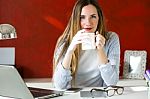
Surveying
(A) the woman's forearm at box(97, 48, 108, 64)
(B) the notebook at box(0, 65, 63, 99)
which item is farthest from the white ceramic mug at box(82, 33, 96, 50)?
(B) the notebook at box(0, 65, 63, 99)

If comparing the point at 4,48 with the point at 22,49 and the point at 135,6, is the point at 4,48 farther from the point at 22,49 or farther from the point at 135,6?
the point at 135,6

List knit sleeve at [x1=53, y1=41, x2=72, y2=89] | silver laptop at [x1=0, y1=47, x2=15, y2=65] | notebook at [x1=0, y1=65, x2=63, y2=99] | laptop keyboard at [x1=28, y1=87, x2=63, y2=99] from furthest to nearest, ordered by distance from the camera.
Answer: silver laptop at [x1=0, y1=47, x2=15, y2=65] < knit sleeve at [x1=53, y1=41, x2=72, y2=89] < laptop keyboard at [x1=28, y1=87, x2=63, y2=99] < notebook at [x1=0, y1=65, x2=63, y2=99]

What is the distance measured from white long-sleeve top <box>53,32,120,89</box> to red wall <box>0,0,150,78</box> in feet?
3.95

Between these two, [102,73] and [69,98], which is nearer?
[69,98]

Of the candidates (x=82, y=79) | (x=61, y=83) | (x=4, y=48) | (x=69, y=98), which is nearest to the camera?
(x=69, y=98)

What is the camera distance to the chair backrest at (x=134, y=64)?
315 cm

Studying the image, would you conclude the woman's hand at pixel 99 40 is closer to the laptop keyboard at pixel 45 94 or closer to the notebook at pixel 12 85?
the laptop keyboard at pixel 45 94

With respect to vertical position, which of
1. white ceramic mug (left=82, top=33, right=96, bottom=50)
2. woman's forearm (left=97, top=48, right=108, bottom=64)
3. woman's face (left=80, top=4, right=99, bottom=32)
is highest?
woman's face (left=80, top=4, right=99, bottom=32)

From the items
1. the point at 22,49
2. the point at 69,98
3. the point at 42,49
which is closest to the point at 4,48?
the point at 22,49

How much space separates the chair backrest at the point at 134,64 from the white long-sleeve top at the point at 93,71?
1214mm

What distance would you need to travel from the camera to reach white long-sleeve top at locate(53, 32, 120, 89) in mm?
1859

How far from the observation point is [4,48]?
3.15m

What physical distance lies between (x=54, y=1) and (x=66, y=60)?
56.3 inches

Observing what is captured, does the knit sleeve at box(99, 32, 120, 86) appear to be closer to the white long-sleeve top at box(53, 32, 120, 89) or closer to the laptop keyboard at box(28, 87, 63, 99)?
the white long-sleeve top at box(53, 32, 120, 89)
